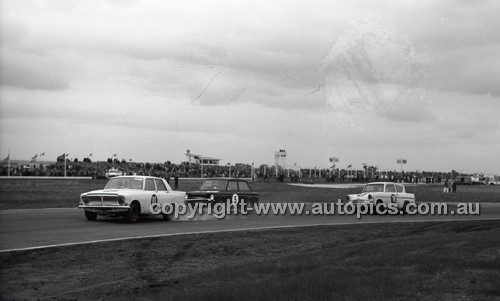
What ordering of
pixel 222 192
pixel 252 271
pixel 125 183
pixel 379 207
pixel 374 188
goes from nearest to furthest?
pixel 252 271
pixel 125 183
pixel 222 192
pixel 379 207
pixel 374 188

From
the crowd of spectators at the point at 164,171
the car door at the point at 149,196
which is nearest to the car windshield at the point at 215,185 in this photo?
the car door at the point at 149,196

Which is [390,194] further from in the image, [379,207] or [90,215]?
[90,215]

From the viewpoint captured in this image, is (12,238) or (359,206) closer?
(12,238)

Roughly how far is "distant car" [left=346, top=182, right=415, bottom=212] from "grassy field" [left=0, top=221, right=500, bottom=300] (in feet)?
35.8

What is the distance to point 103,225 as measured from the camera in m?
17.4

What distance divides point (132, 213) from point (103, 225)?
1.32 meters

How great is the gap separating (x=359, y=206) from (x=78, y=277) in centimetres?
1704

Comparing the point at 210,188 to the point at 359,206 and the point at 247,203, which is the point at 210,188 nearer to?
the point at 247,203

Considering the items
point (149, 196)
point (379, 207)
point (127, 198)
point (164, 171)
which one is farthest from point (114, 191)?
point (164, 171)

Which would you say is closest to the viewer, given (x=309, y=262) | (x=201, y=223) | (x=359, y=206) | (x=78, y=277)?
(x=78, y=277)

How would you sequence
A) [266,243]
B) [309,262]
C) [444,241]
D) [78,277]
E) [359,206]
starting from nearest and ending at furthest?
[78,277] → [309,262] → [444,241] → [266,243] → [359,206]

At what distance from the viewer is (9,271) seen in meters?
9.72

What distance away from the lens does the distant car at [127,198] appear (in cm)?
1812

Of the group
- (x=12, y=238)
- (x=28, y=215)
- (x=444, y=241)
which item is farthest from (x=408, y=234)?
(x=28, y=215)
